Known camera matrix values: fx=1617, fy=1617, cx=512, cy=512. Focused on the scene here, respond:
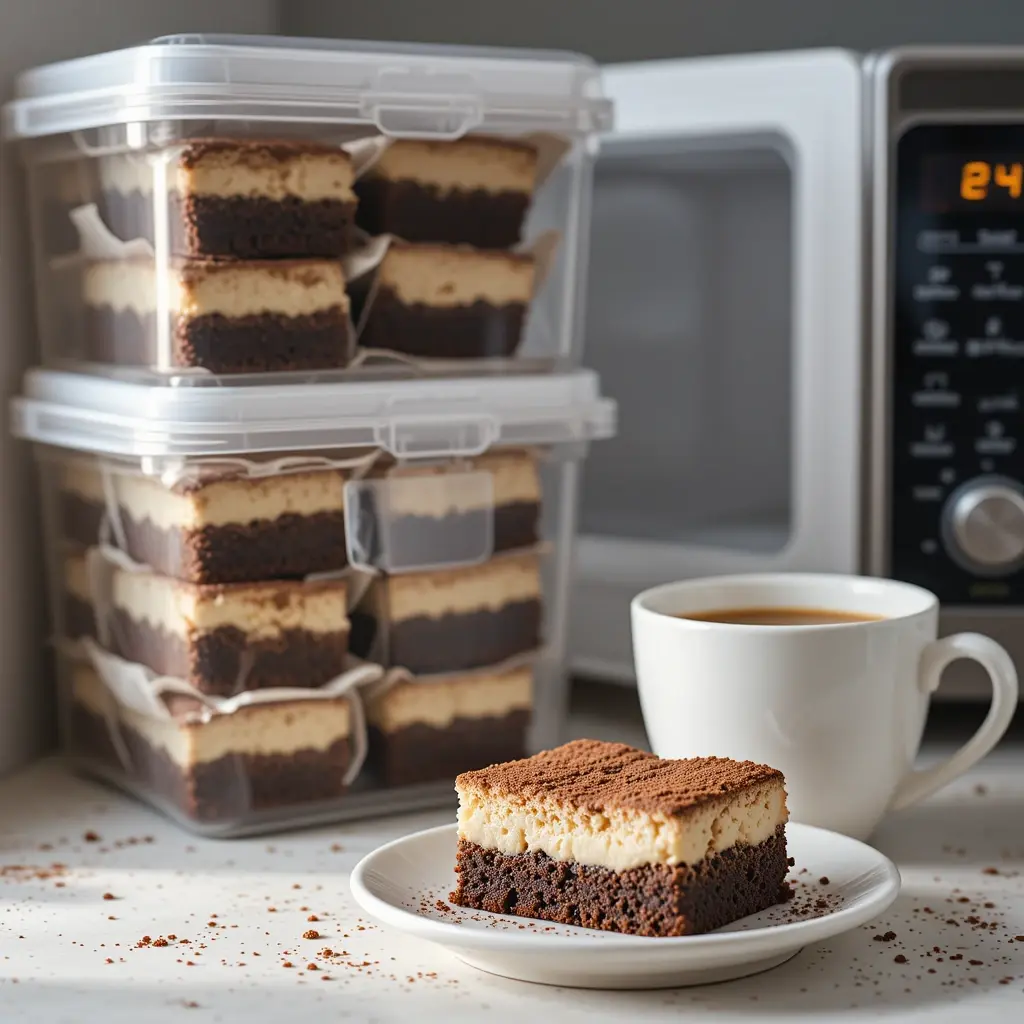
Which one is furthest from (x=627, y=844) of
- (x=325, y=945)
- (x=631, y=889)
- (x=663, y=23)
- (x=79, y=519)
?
(x=663, y=23)

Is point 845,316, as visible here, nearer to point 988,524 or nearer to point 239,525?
point 988,524

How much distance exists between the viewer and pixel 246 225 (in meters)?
0.89

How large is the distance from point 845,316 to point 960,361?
0.08 m

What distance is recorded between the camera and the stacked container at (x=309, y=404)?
89 cm

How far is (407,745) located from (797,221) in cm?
42

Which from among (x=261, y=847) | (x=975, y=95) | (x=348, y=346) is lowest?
(x=261, y=847)

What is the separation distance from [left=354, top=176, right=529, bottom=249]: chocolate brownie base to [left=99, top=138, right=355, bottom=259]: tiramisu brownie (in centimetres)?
2

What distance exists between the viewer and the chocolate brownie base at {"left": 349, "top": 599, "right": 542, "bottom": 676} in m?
0.96

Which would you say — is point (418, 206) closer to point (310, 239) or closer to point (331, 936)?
point (310, 239)

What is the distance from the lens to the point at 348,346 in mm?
938

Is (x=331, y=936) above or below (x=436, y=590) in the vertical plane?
below

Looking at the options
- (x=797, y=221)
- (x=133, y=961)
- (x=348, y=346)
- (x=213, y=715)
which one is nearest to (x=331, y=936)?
(x=133, y=961)

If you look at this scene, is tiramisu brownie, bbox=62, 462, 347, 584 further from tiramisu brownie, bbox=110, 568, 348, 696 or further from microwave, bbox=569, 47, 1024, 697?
microwave, bbox=569, 47, 1024, 697

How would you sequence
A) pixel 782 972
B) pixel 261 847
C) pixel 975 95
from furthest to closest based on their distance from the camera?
pixel 975 95 → pixel 261 847 → pixel 782 972
